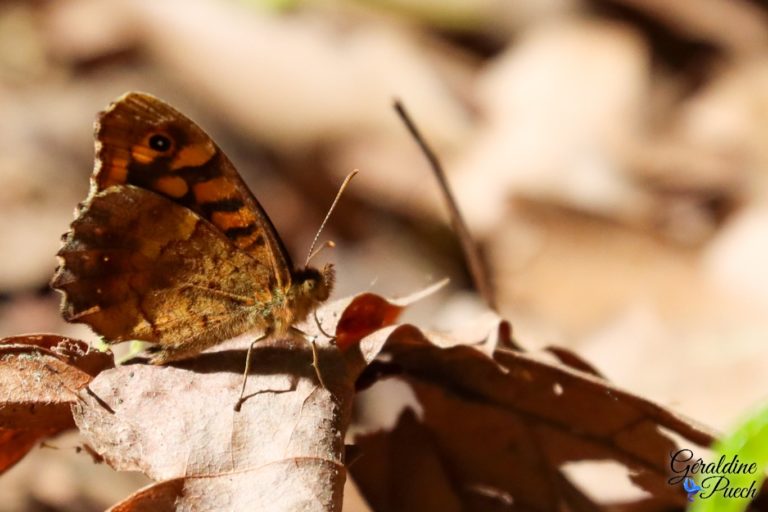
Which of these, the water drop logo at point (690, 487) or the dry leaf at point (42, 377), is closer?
the dry leaf at point (42, 377)

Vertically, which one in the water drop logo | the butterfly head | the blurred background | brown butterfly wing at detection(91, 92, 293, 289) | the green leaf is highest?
the green leaf

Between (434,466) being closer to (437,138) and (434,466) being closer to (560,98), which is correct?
(437,138)

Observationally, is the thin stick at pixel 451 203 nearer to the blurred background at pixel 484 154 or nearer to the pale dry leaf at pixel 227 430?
the pale dry leaf at pixel 227 430

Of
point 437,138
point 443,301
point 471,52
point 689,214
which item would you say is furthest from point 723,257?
point 471,52

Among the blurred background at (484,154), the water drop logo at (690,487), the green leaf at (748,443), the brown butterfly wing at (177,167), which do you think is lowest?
the blurred background at (484,154)

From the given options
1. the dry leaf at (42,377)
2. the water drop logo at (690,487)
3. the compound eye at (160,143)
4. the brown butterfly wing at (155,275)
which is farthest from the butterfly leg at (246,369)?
the water drop logo at (690,487)

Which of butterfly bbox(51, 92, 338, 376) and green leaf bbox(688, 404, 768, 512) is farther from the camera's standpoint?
butterfly bbox(51, 92, 338, 376)

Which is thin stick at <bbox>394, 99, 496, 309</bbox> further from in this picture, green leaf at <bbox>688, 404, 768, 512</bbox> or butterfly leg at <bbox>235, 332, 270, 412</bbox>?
green leaf at <bbox>688, 404, 768, 512</bbox>

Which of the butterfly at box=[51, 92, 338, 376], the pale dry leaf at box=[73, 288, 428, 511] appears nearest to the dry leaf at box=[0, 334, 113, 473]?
the pale dry leaf at box=[73, 288, 428, 511]
